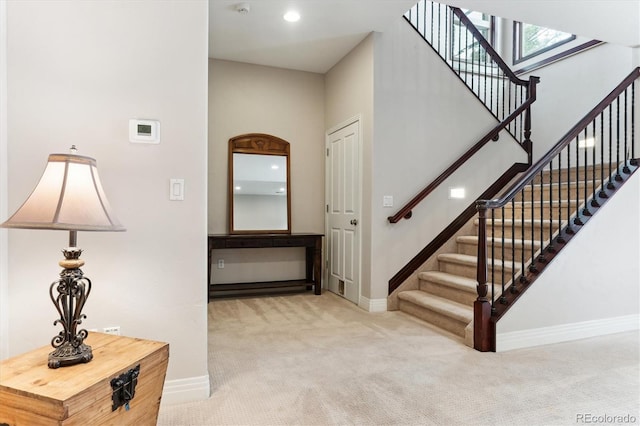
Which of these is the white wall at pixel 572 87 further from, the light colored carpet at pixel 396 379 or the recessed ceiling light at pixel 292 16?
the recessed ceiling light at pixel 292 16

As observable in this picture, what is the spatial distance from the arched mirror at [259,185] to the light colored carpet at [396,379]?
161 centimetres

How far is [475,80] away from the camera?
524 centimetres

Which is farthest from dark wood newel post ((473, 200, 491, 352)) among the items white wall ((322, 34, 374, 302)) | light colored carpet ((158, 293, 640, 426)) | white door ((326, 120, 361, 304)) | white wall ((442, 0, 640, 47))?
white wall ((442, 0, 640, 47))

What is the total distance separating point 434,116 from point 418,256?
1556 mm

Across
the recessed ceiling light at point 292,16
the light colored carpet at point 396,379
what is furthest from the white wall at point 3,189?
the recessed ceiling light at point 292,16

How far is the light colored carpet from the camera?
194 centimetres

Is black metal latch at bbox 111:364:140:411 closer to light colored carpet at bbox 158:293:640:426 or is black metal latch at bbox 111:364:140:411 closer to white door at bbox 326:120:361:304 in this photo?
light colored carpet at bbox 158:293:640:426

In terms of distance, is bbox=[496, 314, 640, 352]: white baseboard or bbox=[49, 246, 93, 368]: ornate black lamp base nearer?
bbox=[49, 246, 93, 368]: ornate black lamp base

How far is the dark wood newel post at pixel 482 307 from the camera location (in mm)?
2818

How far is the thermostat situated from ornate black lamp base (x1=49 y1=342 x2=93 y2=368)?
1034 mm

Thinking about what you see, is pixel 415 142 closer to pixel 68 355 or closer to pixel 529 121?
pixel 529 121

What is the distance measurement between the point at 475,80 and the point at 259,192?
328 cm

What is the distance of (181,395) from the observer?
2.05m

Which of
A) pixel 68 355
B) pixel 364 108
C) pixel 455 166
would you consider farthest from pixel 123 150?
pixel 455 166
